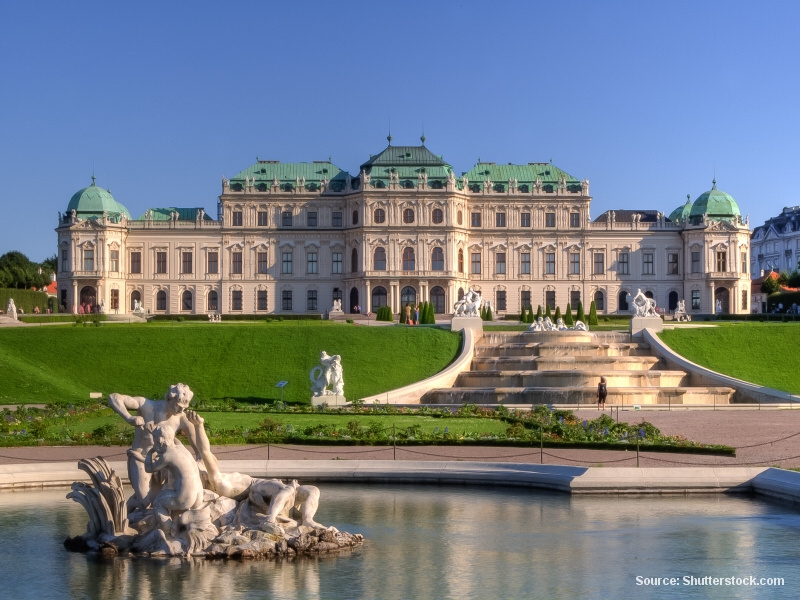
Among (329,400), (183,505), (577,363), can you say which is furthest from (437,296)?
(183,505)

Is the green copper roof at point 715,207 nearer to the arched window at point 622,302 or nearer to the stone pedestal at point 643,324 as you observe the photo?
the arched window at point 622,302

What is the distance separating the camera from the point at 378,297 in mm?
78438

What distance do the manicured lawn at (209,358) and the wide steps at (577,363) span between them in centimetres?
294

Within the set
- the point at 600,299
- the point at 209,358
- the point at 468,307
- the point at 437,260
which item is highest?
the point at 437,260

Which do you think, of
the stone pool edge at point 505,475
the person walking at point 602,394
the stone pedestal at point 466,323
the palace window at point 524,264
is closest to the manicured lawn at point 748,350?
the stone pedestal at point 466,323

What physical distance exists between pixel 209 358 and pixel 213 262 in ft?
120

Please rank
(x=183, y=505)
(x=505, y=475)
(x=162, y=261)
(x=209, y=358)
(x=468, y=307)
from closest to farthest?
1. (x=183, y=505)
2. (x=505, y=475)
3. (x=209, y=358)
4. (x=468, y=307)
5. (x=162, y=261)

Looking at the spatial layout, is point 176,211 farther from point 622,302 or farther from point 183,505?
point 183,505

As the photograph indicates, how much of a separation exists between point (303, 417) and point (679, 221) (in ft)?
184

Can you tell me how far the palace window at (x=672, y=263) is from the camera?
81312 millimetres

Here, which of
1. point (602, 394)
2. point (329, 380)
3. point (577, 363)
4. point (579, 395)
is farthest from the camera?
point (577, 363)

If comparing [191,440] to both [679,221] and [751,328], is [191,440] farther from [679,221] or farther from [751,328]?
[679,221]

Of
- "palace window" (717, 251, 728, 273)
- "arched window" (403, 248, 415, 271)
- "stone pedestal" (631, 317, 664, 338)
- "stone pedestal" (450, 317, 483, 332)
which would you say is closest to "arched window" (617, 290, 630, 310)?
"palace window" (717, 251, 728, 273)

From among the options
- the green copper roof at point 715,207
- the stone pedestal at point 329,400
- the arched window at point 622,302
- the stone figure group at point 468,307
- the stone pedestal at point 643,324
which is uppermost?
the green copper roof at point 715,207
